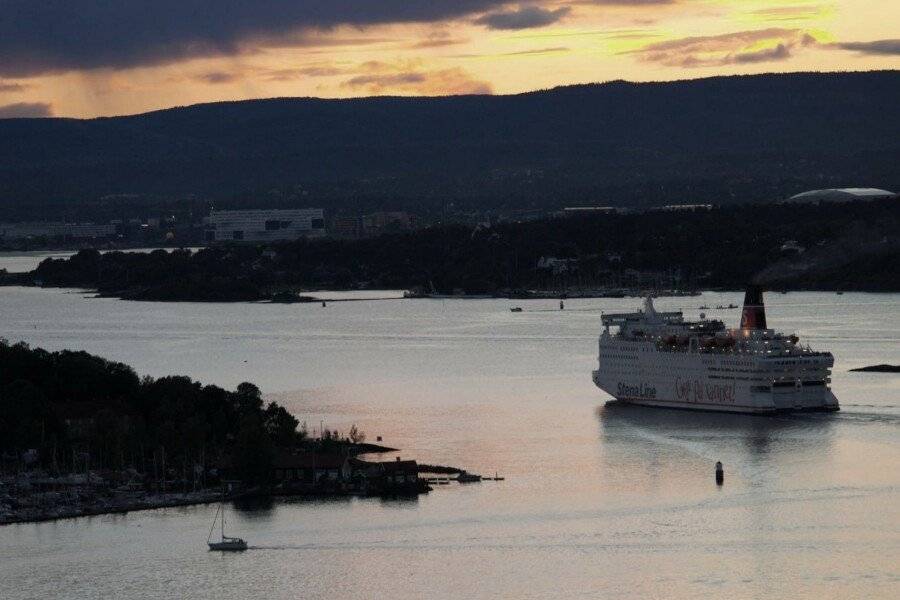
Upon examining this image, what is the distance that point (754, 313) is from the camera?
32406 millimetres

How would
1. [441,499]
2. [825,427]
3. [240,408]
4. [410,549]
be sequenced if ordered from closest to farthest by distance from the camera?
[410,549] < [441,499] < [240,408] < [825,427]

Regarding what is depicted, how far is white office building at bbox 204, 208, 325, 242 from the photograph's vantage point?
105 meters

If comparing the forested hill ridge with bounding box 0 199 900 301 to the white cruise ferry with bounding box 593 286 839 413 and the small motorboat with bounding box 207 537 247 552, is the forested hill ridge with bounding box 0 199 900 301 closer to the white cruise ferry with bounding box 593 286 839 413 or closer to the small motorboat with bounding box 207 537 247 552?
the white cruise ferry with bounding box 593 286 839 413

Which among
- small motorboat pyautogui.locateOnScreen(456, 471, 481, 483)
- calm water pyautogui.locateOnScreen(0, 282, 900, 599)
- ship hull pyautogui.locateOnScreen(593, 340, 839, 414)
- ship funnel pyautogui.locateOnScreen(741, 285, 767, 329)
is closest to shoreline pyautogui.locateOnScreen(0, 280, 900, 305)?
calm water pyautogui.locateOnScreen(0, 282, 900, 599)

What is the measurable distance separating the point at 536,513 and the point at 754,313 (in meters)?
10.8

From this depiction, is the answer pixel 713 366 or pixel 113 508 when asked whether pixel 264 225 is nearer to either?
pixel 713 366

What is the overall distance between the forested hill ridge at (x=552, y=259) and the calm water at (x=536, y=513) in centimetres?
2765

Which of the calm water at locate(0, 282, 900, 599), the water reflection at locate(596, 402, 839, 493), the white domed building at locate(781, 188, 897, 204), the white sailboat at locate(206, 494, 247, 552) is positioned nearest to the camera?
the calm water at locate(0, 282, 900, 599)

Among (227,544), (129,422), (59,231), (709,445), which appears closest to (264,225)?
(59,231)

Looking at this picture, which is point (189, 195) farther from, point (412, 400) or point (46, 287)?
point (412, 400)

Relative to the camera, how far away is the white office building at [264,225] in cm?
10500

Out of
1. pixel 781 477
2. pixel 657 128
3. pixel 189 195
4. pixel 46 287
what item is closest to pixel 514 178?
pixel 657 128

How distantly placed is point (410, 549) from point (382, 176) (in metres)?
118

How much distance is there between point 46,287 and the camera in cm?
8231
